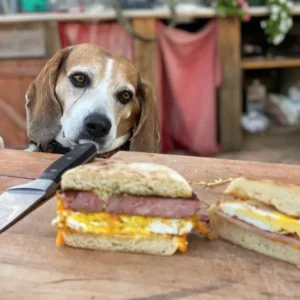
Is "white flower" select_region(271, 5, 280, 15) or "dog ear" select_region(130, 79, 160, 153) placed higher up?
"white flower" select_region(271, 5, 280, 15)

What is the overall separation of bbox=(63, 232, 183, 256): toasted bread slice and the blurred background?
294 centimetres

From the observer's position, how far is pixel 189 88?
4.34m

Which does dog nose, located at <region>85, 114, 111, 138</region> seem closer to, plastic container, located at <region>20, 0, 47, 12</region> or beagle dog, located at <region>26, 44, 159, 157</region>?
beagle dog, located at <region>26, 44, 159, 157</region>

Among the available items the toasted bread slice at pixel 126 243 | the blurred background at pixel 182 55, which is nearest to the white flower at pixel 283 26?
the blurred background at pixel 182 55

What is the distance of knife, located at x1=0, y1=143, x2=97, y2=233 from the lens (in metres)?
1.16

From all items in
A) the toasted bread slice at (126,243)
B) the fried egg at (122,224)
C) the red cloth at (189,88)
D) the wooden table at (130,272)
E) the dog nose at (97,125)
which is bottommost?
the red cloth at (189,88)

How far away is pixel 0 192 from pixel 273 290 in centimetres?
65

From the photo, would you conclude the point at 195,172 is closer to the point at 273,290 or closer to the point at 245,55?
the point at 273,290

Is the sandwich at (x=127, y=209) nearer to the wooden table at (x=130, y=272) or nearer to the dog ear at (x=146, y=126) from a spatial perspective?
the wooden table at (x=130, y=272)

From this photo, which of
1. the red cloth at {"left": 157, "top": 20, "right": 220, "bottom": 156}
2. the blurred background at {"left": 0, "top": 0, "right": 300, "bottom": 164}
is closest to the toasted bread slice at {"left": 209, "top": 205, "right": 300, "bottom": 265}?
the blurred background at {"left": 0, "top": 0, "right": 300, "bottom": 164}

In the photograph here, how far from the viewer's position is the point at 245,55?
4.52m

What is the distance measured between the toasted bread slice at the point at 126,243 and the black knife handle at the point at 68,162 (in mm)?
185

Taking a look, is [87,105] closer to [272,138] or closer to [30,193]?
[30,193]

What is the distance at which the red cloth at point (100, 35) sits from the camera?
4133 mm
